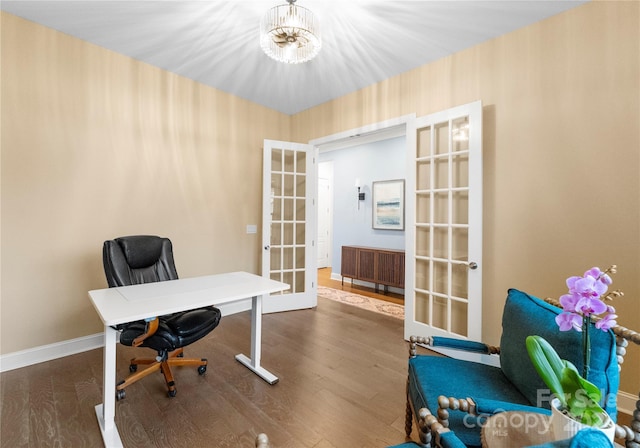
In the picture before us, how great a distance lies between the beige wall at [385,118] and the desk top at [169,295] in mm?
1046

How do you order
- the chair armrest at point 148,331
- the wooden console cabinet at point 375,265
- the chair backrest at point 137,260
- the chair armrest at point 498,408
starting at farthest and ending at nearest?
the wooden console cabinet at point 375,265, the chair backrest at point 137,260, the chair armrest at point 148,331, the chair armrest at point 498,408

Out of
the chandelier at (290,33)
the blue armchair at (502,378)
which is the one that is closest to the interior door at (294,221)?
the chandelier at (290,33)

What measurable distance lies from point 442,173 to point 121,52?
3403mm

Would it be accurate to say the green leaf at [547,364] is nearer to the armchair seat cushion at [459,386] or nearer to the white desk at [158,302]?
the armchair seat cushion at [459,386]

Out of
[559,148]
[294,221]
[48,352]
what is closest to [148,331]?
[48,352]

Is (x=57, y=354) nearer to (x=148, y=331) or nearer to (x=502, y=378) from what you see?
(x=148, y=331)

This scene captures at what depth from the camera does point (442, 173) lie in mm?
2832

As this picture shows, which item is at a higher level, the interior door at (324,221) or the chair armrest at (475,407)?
the interior door at (324,221)

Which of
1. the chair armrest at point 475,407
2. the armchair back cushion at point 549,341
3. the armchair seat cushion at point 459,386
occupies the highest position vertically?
the armchair back cushion at point 549,341

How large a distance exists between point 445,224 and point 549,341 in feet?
5.47

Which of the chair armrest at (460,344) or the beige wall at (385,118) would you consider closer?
the chair armrest at (460,344)

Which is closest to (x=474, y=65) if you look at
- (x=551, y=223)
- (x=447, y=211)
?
(x=447, y=211)

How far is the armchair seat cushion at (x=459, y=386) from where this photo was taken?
1.15 meters

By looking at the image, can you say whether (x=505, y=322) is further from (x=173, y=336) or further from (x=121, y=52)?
(x=121, y=52)
